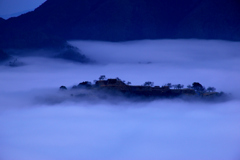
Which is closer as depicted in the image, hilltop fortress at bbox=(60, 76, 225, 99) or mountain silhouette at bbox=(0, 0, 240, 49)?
hilltop fortress at bbox=(60, 76, 225, 99)

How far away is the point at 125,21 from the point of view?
85.1 meters

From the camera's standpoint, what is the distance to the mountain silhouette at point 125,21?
8175cm

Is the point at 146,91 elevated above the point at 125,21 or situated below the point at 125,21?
below

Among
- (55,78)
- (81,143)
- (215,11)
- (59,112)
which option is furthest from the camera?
(215,11)

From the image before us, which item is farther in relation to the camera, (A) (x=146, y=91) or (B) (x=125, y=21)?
(B) (x=125, y=21)

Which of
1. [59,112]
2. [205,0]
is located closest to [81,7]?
[205,0]

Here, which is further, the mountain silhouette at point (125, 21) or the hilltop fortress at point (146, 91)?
the mountain silhouette at point (125, 21)

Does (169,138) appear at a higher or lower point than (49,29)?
lower

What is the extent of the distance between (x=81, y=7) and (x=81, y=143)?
49.3 metres

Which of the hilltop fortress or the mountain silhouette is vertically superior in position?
the mountain silhouette

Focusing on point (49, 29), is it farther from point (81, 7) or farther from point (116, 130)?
point (116, 130)

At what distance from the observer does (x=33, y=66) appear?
7350cm

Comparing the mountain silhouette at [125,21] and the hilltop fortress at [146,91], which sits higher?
the mountain silhouette at [125,21]

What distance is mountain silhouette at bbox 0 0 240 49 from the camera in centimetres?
8175
